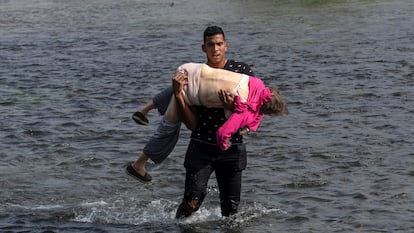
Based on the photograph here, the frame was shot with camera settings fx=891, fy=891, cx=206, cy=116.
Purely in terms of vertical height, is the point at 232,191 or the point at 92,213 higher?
the point at 232,191

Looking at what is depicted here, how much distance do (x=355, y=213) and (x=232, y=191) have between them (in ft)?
6.39

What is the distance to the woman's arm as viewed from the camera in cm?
795

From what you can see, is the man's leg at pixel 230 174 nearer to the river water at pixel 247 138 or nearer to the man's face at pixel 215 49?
the river water at pixel 247 138

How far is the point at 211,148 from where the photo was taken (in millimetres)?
8422

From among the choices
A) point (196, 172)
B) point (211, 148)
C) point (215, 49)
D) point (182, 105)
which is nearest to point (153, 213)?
point (196, 172)

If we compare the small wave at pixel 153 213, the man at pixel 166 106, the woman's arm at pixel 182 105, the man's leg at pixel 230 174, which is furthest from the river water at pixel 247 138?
the woman's arm at pixel 182 105

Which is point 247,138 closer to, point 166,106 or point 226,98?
point 166,106

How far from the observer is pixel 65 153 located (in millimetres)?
13328

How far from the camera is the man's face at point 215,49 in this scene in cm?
809

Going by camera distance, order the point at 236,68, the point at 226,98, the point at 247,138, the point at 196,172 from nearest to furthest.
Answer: the point at 226,98, the point at 236,68, the point at 196,172, the point at 247,138

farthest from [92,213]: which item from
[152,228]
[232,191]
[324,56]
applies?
[324,56]

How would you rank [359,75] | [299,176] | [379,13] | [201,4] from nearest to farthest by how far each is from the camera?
1. [299,176]
2. [359,75]
3. [379,13]
4. [201,4]

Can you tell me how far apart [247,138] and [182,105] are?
6.08 metres

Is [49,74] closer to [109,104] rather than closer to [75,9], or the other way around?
[109,104]
